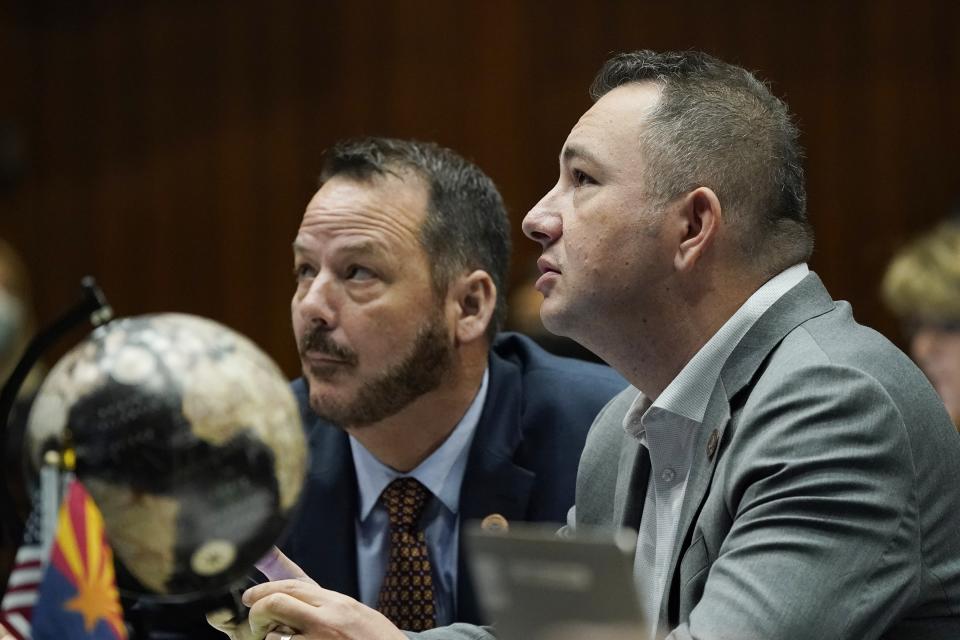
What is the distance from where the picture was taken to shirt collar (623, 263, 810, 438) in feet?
7.51

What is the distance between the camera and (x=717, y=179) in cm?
237

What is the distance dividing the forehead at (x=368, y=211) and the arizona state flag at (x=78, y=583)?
1.71 m

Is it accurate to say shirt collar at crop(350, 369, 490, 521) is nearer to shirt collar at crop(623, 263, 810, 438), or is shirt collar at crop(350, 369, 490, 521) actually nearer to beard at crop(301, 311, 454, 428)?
beard at crop(301, 311, 454, 428)

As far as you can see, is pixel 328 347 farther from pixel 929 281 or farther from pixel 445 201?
pixel 929 281

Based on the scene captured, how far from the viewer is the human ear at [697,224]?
2350mm

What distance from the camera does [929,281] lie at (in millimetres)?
4926

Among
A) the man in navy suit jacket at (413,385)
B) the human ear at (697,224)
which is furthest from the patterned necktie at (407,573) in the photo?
the human ear at (697,224)

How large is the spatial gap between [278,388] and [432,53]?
183 inches

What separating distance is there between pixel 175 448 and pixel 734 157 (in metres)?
1.20

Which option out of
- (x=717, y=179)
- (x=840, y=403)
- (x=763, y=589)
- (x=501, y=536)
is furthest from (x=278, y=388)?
(x=717, y=179)

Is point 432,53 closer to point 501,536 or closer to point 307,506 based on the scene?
point 307,506

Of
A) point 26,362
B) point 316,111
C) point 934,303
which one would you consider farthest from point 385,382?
point 316,111

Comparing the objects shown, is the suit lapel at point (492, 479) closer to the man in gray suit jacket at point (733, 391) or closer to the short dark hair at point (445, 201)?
the short dark hair at point (445, 201)

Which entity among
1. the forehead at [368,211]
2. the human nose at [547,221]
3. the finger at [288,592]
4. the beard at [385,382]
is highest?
the human nose at [547,221]
